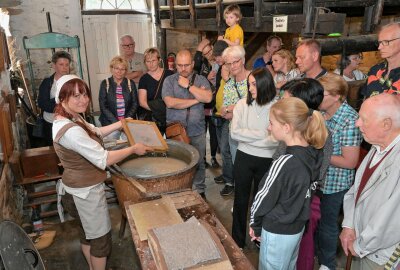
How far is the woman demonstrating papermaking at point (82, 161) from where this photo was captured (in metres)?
2.37

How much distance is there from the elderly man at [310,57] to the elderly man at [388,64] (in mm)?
526

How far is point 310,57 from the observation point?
315cm

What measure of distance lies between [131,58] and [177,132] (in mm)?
2389

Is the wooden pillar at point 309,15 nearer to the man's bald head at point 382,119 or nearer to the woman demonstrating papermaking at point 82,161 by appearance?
the man's bald head at point 382,119

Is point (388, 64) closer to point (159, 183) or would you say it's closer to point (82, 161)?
point (159, 183)

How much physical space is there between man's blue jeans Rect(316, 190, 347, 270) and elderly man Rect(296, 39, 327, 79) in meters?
1.19

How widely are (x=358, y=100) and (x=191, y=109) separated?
6.52ft

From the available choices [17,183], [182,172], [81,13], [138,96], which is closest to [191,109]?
[138,96]

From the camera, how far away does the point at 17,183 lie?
149 inches

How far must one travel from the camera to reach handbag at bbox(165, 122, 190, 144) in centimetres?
372

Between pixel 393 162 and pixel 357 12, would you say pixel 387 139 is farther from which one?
pixel 357 12

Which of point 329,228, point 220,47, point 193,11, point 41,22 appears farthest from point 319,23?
point 41,22

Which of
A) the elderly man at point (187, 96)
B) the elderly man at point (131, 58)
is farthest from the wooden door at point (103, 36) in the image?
the elderly man at point (187, 96)

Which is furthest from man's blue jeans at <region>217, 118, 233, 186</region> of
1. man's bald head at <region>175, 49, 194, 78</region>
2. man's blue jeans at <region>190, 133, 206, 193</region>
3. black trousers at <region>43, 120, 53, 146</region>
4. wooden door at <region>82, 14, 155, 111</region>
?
wooden door at <region>82, 14, 155, 111</region>
